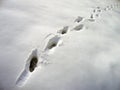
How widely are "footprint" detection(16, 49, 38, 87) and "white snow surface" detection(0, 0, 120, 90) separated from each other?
0.4 inches

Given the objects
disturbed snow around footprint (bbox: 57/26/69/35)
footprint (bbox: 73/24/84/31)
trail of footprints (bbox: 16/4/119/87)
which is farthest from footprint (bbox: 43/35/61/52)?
footprint (bbox: 73/24/84/31)

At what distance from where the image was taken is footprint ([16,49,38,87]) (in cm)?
143

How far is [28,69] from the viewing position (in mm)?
1557

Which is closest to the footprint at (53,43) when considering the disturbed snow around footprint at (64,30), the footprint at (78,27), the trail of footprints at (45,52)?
the trail of footprints at (45,52)

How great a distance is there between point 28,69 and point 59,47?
1.33 feet

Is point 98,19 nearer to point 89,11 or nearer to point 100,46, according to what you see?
point 89,11

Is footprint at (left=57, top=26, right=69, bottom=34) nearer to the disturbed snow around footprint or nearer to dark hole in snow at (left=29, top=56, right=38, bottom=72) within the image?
the disturbed snow around footprint

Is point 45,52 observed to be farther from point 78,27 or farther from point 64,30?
point 78,27

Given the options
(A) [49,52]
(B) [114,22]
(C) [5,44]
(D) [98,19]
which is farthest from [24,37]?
(B) [114,22]

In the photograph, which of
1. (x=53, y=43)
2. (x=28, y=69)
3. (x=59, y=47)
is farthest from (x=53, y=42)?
(x=28, y=69)

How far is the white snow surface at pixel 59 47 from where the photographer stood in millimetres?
1463

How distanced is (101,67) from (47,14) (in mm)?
1151

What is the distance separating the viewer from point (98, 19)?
8.39 feet

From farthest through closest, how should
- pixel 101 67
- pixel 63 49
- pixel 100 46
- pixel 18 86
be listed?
pixel 100 46 < pixel 63 49 < pixel 101 67 < pixel 18 86
